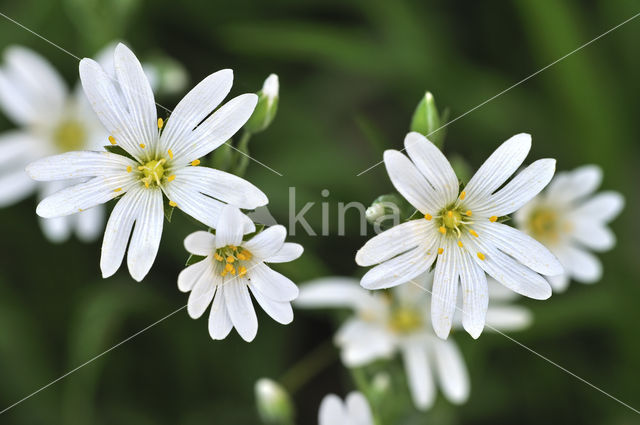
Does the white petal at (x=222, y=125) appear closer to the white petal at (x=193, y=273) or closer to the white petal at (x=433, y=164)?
the white petal at (x=193, y=273)

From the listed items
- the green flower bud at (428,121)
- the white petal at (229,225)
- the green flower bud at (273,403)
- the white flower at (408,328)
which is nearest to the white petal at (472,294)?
the green flower bud at (428,121)

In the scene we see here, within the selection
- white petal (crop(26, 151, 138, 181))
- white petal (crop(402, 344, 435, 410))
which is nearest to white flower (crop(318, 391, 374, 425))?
white petal (crop(402, 344, 435, 410))

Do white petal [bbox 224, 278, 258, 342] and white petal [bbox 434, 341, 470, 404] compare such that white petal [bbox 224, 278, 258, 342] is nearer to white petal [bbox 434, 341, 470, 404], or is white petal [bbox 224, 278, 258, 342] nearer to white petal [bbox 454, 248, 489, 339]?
white petal [bbox 454, 248, 489, 339]

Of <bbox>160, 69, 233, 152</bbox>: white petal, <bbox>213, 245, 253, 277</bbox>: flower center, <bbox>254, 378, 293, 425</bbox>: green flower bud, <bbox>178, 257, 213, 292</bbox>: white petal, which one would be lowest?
<bbox>254, 378, 293, 425</bbox>: green flower bud

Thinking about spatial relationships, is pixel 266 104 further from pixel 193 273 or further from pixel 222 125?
pixel 193 273

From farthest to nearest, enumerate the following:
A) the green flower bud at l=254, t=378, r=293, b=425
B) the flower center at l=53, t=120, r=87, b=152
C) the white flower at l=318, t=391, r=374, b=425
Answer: the flower center at l=53, t=120, r=87, b=152 < the green flower bud at l=254, t=378, r=293, b=425 < the white flower at l=318, t=391, r=374, b=425

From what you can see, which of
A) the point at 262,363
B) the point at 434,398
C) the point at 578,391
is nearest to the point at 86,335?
the point at 262,363

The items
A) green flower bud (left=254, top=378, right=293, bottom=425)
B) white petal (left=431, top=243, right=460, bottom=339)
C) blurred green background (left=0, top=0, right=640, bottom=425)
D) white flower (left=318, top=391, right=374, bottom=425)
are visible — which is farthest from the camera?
blurred green background (left=0, top=0, right=640, bottom=425)
